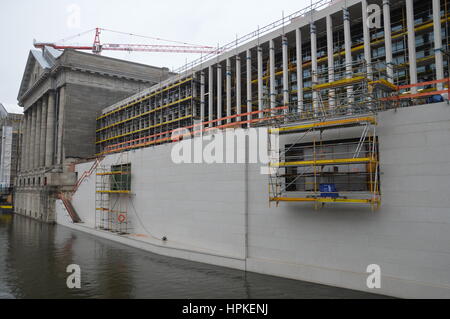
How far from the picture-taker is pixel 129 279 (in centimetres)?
1556

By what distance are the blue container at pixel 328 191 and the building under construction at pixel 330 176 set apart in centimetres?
6

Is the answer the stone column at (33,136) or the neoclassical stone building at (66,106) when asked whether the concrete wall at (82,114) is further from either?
the stone column at (33,136)

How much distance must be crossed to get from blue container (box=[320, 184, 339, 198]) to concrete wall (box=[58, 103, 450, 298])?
0.70m

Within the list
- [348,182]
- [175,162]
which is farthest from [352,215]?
[175,162]

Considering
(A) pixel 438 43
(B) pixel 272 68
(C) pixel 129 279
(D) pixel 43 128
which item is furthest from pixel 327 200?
(D) pixel 43 128

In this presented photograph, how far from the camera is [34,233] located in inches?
1225

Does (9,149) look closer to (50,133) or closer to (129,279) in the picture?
(50,133)

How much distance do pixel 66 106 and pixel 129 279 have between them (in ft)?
118

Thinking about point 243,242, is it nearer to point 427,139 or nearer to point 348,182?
point 348,182

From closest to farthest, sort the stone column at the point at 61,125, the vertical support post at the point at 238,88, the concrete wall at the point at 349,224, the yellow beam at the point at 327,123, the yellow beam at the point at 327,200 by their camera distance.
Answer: the concrete wall at the point at 349,224, the yellow beam at the point at 327,200, the yellow beam at the point at 327,123, the vertical support post at the point at 238,88, the stone column at the point at 61,125

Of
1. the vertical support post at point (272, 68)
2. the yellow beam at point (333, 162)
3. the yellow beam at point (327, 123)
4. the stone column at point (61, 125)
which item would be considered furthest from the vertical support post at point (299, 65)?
the stone column at point (61, 125)

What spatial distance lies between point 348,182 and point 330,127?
2.43 m

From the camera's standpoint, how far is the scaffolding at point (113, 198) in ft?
87.9

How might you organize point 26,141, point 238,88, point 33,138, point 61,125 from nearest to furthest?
point 238,88
point 61,125
point 33,138
point 26,141
